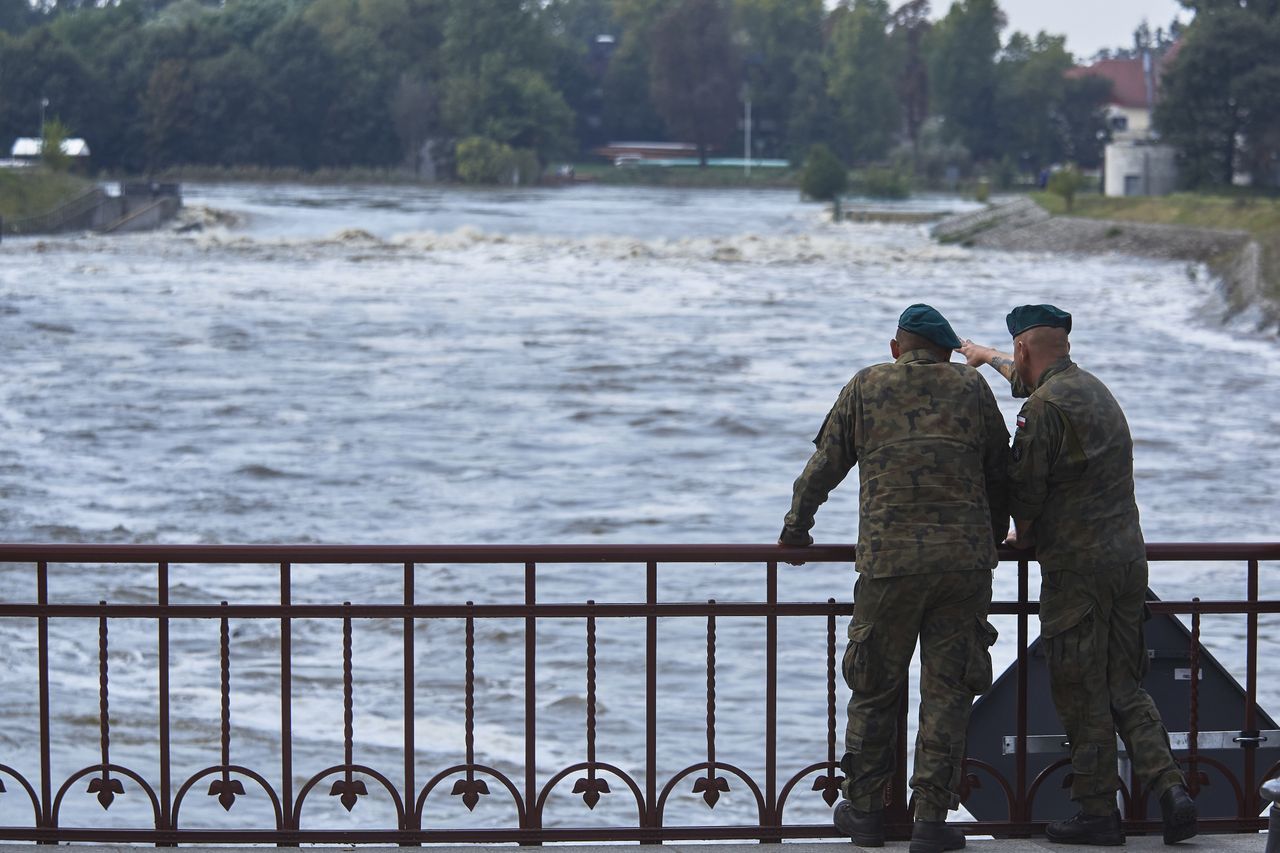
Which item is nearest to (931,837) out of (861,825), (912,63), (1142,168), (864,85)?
(861,825)

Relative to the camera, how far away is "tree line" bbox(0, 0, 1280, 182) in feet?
451

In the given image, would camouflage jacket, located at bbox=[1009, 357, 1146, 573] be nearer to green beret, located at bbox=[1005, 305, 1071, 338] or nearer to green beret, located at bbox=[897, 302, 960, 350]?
green beret, located at bbox=[1005, 305, 1071, 338]

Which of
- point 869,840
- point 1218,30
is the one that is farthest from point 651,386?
point 1218,30

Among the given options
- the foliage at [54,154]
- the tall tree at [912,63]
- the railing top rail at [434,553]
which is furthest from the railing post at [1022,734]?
the tall tree at [912,63]

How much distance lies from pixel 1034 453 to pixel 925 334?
16.8 inches

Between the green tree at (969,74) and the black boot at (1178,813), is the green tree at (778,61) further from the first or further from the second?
the black boot at (1178,813)

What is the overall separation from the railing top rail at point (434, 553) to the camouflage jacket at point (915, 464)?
194 mm

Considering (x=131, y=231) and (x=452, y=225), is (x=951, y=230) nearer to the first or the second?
(x=452, y=225)

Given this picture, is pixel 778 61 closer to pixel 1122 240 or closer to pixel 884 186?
pixel 884 186

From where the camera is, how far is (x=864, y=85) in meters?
156

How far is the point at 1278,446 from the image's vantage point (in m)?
24.9

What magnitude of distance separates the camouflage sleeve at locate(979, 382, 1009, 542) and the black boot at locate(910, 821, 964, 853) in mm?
791

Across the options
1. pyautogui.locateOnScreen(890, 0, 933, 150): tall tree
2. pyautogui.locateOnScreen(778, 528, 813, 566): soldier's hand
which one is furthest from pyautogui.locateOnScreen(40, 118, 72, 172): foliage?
pyautogui.locateOnScreen(890, 0, 933, 150): tall tree

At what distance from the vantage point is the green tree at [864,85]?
6166 inches
